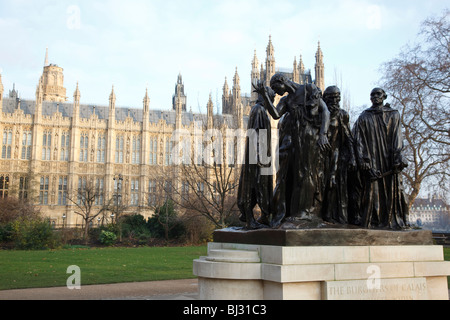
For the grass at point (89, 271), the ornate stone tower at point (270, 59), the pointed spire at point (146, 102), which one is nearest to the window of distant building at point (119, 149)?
the pointed spire at point (146, 102)

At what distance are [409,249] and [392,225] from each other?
566 millimetres

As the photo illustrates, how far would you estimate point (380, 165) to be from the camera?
6297 mm

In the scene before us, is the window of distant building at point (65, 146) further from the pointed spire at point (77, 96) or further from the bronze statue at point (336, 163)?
the bronze statue at point (336, 163)

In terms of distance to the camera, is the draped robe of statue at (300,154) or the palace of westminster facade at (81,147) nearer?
the draped robe of statue at (300,154)

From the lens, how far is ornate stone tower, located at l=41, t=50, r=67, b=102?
6294cm

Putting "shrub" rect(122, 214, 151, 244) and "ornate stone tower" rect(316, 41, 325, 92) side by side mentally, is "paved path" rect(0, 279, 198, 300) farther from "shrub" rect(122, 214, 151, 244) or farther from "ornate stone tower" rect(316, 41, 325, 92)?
"ornate stone tower" rect(316, 41, 325, 92)

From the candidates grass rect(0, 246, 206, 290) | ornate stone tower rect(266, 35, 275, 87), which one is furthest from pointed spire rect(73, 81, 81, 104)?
grass rect(0, 246, 206, 290)

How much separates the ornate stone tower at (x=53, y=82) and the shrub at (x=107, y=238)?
142 ft

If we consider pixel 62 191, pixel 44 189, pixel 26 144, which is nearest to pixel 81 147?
pixel 62 191

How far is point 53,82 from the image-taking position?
210 feet

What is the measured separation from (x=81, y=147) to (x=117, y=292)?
41.5 metres

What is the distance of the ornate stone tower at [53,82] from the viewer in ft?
206
